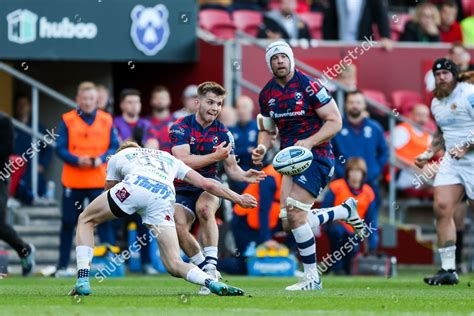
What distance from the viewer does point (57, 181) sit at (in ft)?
70.3

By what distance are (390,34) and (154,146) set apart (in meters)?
5.99

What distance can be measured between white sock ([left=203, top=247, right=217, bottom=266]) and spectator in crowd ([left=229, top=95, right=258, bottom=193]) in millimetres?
5463

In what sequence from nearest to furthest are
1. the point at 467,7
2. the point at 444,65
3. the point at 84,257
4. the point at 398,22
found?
the point at 84,257 < the point at 444,65 < the point at 398,22 < the point at 467,7

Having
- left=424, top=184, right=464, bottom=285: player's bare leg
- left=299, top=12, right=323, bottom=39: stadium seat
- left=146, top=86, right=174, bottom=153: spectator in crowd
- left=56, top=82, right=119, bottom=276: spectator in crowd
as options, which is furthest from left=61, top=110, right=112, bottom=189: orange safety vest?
left=299, top=12, right=323, bottom=39: stadium seat

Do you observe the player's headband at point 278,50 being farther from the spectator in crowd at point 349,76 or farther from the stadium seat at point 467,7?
the stadium seat at point 467,7

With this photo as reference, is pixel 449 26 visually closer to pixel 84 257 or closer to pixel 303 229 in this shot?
pixel 303 229

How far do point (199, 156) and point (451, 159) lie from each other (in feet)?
10.6

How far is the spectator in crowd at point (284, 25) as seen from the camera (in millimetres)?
22094

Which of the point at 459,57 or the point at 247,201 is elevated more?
the point at 459,57

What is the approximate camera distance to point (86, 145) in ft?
58.4

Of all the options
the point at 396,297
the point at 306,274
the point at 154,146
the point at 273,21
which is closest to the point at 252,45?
the point at 273,21

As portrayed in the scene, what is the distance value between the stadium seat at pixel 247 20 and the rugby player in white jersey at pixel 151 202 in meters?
11.2

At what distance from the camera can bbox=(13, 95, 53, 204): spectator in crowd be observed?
64.8 feet

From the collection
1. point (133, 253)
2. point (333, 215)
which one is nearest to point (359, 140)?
point (133, 253)
